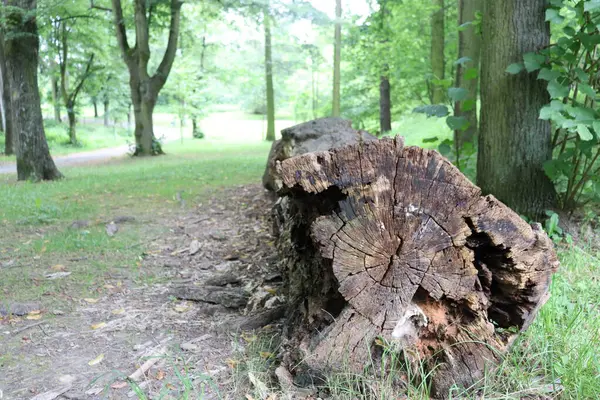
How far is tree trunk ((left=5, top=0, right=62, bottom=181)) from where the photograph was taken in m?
10.8

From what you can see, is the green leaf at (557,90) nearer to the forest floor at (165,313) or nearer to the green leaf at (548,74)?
the green leaf at (548,74)

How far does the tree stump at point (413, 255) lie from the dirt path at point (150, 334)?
69cm

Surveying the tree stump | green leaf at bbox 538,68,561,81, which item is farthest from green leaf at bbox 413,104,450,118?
the tree stump

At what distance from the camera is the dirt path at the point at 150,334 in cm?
264

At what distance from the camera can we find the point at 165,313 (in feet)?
12.0

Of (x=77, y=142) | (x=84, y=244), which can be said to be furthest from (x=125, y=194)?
(x=77, y=142)

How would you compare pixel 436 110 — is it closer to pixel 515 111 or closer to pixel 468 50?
pixel 515 111

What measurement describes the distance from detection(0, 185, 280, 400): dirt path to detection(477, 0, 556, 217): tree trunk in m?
2.33

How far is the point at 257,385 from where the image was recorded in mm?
2521

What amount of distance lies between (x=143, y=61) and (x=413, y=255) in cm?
1644

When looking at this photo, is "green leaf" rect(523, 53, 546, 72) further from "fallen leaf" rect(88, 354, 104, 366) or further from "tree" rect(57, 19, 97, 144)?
"tree" rect(57, 19, 97, 144)

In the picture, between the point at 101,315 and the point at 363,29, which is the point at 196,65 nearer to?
the point at 363,29

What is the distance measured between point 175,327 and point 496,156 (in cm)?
318

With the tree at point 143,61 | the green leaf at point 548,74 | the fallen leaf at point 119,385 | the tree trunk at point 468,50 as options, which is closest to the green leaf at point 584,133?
the green leaf at point 548,74
